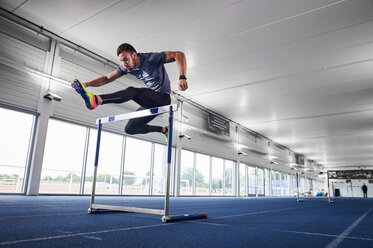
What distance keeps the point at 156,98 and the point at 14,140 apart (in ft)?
22.6

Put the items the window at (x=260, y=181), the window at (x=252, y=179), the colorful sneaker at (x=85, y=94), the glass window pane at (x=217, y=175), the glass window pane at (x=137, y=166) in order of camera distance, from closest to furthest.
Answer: the colorful sneaker at (x=85, y=94), the glass window pane at (x=137, y=166), the glass window pane at (x=217, y=175), the window at (x=252, y=179), the window at (x=260, y=181)

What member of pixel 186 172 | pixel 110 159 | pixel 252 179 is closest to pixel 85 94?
pixel 110 159

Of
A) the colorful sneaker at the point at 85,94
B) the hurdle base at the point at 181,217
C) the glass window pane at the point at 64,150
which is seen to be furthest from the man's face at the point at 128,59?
the glass window pane at the point at 64,150

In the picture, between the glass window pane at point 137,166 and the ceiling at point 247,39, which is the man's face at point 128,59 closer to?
the ceiling at point 247,39

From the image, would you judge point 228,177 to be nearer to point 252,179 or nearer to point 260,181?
point 252,179

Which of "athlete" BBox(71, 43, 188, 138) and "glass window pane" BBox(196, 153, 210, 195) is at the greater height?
"athlete" BBox(71, 43, 188, 138)

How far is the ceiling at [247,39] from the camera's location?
6.20m

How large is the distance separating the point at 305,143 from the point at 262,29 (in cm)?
1658

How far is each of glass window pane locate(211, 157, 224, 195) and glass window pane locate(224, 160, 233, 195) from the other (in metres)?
0.43

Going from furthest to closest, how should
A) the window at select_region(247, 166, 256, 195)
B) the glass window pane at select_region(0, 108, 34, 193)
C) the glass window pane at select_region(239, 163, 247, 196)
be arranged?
the window at select_region(247, 166, 256, 195) → the glass window pane at select_region(239, 163, 247, 196) → the glass window pane at select_region(0, 108, 34, 193)

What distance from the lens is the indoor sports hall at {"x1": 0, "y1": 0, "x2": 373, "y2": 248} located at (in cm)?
262

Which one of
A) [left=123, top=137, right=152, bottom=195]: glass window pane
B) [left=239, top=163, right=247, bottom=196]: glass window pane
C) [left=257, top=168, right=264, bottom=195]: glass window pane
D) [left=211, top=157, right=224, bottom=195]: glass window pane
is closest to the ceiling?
[left=123, top=137, right=152, bottom=195]: glass window pane

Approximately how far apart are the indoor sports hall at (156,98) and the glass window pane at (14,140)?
4 cm

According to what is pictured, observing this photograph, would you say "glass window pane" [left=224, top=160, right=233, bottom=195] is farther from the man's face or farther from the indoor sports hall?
the man's face
